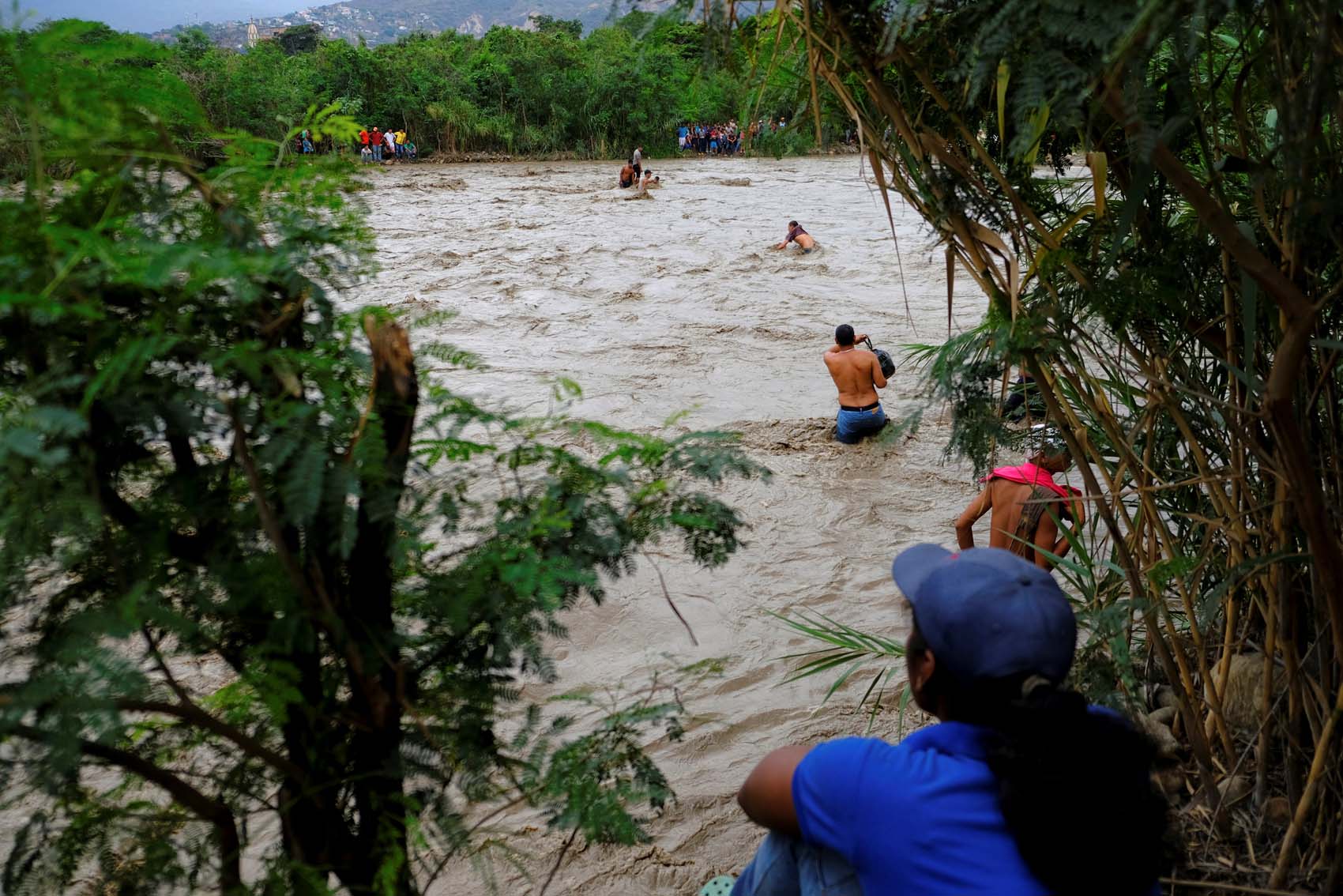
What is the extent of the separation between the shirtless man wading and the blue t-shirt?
214 inches

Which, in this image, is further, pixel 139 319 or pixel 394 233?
pixel 394 233

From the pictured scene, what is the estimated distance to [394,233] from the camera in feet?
49.2

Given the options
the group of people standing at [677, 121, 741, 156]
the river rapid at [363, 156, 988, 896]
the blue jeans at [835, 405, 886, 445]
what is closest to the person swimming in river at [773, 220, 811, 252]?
the river rapid at [363, 156, 988, 896]

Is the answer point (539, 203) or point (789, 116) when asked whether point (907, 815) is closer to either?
point (789, 116)

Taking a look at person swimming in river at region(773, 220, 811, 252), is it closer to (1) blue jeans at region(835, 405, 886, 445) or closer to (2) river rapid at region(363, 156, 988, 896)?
(2) river rapid at region(363, 156, 988, 896)

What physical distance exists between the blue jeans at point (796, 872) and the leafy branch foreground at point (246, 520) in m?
0.24

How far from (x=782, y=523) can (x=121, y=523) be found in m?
4.73

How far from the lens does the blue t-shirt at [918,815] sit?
47.1 inches

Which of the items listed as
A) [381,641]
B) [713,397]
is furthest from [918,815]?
[713,397]

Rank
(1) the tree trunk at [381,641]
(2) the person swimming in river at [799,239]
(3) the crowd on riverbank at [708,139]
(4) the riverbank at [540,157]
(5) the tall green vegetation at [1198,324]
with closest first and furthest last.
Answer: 1. (1) the tree trunk at [381,641]
2. (5) the tall green vegetation at [1198,324]
3. (2) the person swimming in river at [799,239]
4. (4) the riverbank at [540,157]
5. (3) the crowd on riverbank at [708,139]

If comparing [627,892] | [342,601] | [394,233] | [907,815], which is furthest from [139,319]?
[394,233]

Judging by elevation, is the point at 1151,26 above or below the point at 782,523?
above

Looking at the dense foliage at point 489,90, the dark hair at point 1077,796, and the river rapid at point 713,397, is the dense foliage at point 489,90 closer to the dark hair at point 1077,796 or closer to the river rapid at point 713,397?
the river rapid at point 713,397

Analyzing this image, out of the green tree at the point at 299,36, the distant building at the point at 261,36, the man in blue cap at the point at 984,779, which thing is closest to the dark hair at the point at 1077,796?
the man in blue cap at the point at 984,779
